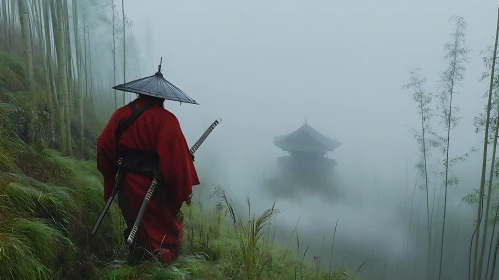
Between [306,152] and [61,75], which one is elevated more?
[61,75]

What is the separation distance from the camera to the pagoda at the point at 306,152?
21.3 metres

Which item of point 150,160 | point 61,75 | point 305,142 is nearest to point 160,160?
point 150,160

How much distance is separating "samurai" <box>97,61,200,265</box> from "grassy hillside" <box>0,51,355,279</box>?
0.17m

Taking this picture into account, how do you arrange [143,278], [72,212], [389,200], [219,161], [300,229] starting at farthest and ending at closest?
[219,161] < [389,200] < [300,229] < [72,212] < [143,278]

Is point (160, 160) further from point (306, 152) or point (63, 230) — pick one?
point (306, 152)

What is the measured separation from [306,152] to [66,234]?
20509 mm

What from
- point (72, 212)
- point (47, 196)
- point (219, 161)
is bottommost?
point (219, 161)

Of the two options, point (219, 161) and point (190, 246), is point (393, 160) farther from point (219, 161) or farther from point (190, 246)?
point (190, 246)

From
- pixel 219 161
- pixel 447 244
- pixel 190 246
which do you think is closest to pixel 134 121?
pixel 190 246

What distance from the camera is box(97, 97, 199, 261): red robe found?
1754mm

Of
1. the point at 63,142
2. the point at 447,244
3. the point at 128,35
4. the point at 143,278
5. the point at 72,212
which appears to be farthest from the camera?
the point at 128,35

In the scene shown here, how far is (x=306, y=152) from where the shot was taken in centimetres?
2175

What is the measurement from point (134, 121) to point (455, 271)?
12004mm

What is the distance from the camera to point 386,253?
1090 centimetres
